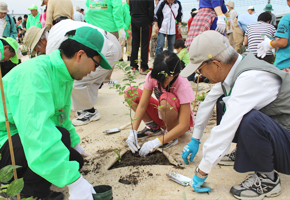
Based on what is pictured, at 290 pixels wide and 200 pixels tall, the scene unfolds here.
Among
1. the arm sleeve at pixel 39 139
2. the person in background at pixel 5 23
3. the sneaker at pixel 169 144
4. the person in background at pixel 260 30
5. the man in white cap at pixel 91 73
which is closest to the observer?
the arm sleeve at pixel 39 139

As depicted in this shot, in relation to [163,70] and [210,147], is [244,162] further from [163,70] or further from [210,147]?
[163,70]

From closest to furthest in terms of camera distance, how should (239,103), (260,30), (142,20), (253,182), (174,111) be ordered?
(239,103) → (253,182) → (174,111) → (260,30) → (142,20)

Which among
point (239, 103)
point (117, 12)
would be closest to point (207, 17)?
point (117, 12)

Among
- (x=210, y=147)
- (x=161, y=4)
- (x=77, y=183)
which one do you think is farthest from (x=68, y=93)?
(x=161, y=4)

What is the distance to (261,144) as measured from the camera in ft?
5.31

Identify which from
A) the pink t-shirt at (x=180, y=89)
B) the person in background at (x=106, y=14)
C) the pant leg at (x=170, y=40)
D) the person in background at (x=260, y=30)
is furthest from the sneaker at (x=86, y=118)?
the person in background at (x=260, y=30)

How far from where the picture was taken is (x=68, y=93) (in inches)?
77.8

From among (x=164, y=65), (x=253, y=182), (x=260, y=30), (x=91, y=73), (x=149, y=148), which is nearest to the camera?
(x=253, y=182)

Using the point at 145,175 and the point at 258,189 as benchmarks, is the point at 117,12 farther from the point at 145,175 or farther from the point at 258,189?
the point at 258,189

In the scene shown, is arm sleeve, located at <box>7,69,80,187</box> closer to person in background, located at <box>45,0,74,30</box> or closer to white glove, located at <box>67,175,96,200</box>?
white glove, located at <box>67,175,96,200</box>

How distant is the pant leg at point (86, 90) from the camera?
313 centimetres

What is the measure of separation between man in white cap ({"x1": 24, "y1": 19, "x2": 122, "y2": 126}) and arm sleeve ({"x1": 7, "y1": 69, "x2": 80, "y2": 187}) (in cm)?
132

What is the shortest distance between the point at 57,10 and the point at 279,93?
4060 millimetres

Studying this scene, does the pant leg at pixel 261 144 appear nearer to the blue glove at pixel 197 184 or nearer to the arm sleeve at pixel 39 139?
the blue glove at pixel 197 184
